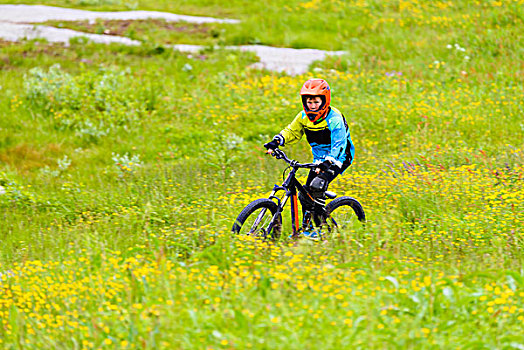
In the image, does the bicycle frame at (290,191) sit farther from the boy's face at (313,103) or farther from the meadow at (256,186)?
the boy's face at (313,103)

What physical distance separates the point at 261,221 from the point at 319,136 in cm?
111

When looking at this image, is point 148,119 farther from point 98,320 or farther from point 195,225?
point 98,320

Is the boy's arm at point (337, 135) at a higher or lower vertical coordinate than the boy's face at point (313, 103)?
lower

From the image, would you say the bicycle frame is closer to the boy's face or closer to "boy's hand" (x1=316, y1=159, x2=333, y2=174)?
"boy's hand" (x1=316, y1=159, x2=333, y2=174)

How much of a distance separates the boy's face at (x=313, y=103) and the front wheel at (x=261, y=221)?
104cm

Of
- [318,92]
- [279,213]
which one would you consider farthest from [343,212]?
[318,92]

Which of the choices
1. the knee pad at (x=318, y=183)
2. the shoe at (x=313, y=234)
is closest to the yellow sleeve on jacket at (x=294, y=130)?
the knee pad at (x=318, y=183)

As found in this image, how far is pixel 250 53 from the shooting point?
14.9 m

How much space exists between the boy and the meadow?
53 centimetres

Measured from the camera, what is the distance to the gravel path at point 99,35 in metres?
14.7

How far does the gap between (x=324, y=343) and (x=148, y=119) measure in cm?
886

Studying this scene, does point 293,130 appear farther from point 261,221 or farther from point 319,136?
point 261,221

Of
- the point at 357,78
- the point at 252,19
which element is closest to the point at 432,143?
the point at 357,78

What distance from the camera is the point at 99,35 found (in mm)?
16281
